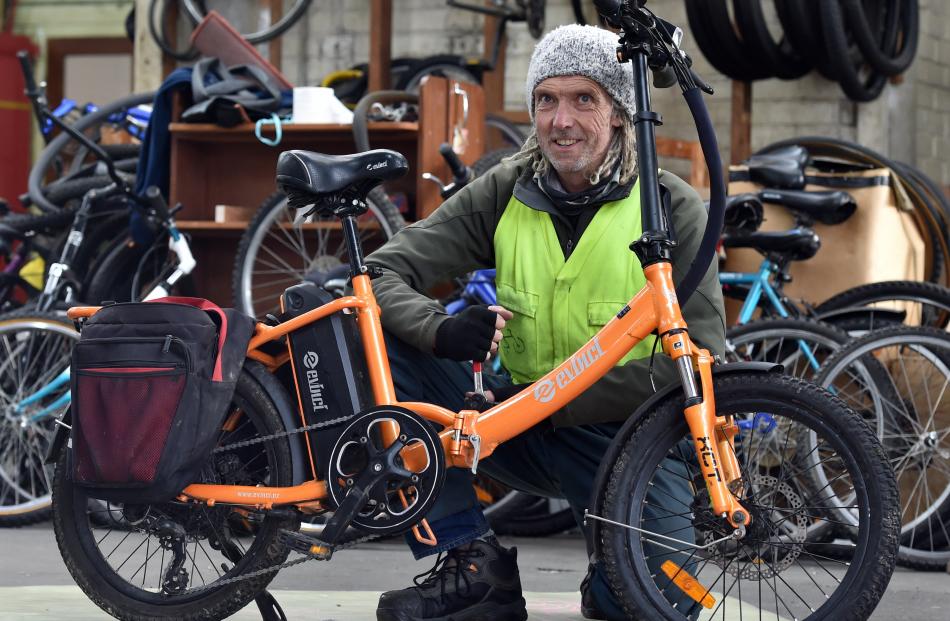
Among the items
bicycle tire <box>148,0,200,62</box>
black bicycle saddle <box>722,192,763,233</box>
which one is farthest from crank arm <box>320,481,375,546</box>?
bicycle tire <box>148,0,200,62</box>

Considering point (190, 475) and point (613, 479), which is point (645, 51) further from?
point (190, 475)

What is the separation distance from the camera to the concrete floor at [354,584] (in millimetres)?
3154

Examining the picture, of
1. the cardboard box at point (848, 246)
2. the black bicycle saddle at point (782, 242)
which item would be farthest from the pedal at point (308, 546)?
the cardboard box at point (848, 246)

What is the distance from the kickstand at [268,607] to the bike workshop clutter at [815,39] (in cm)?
462

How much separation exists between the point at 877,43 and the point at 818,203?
253 centimetres

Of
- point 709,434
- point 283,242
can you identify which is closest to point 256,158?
point 283,242

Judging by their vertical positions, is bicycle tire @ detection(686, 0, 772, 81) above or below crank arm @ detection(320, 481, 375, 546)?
above

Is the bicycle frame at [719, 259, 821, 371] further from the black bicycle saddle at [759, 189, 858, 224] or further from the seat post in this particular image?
the seat post

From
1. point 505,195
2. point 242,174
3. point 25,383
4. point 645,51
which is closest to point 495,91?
point 242,174

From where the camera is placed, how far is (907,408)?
4.63 meters

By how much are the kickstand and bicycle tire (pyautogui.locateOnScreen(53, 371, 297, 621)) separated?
0.16ft

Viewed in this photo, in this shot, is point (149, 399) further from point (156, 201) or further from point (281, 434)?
point (156, 201)

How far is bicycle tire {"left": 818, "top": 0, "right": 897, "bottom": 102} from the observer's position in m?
6.67

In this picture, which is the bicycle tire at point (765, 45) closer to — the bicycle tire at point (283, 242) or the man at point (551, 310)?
the bicycle tire at point (283, 242)
